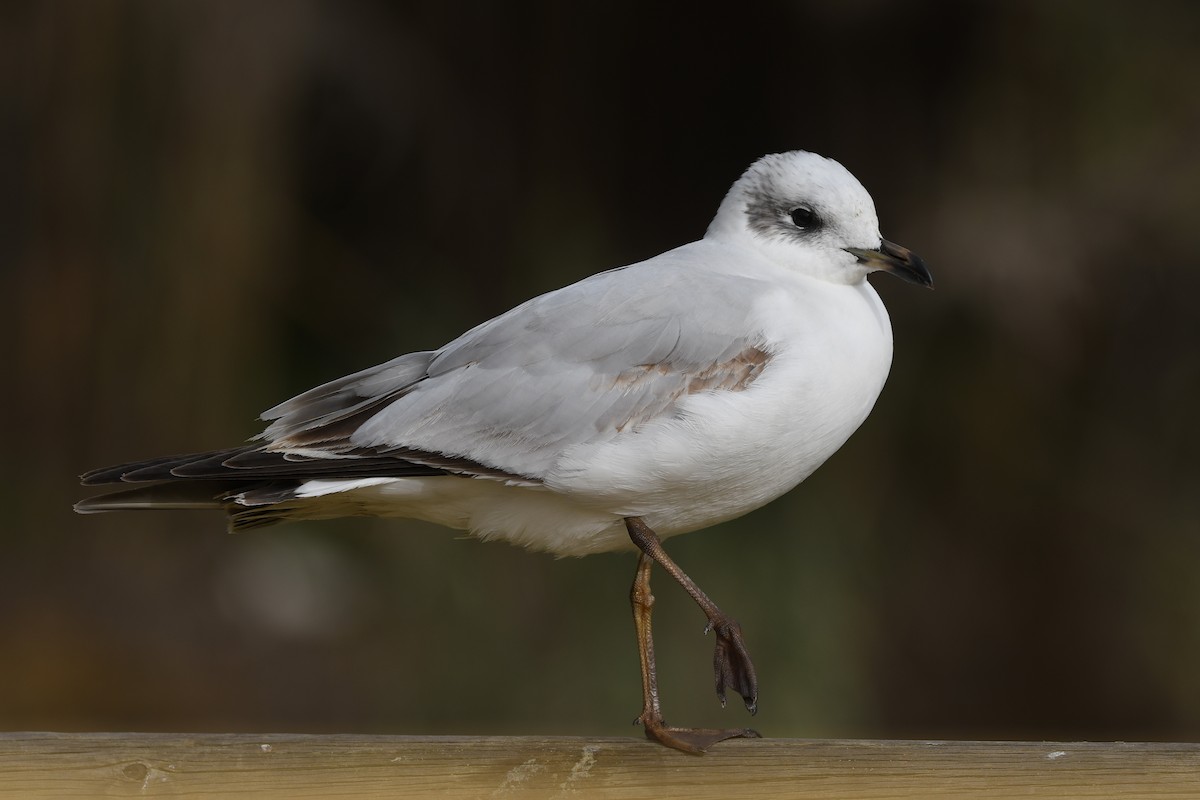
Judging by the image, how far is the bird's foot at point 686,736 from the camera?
1.82 metres

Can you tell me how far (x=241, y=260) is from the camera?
4.20m

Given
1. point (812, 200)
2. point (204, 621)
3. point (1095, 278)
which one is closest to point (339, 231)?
point (204, 621)

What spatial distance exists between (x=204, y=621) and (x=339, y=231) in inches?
50.0

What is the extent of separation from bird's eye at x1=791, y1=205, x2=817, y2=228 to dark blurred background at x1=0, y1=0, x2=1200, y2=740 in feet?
6.82

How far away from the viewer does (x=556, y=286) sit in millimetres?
4355

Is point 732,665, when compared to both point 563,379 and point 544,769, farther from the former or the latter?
point 563,379

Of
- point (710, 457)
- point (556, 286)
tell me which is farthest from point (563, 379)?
point (556, 286)

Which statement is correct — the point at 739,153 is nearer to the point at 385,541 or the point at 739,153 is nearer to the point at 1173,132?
the point at 1173,132

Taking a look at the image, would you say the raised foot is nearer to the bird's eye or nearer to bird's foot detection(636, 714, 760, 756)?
bird's foot detection(636, 714, 760, 756)

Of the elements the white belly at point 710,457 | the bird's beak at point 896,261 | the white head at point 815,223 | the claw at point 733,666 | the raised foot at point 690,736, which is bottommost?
the raised foot at point 690,736

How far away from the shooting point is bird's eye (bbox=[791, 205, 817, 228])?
2107 mm

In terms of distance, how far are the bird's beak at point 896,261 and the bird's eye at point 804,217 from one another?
7cm

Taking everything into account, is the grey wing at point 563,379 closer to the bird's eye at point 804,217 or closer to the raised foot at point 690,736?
the bird's eye at point 804,217

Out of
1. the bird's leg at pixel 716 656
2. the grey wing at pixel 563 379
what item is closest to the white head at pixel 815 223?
the grey wing at pixel 563 379
